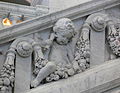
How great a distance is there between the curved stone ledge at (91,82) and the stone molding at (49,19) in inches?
30.8

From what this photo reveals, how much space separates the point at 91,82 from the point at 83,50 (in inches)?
17.9

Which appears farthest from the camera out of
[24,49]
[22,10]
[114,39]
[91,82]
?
[22,10]

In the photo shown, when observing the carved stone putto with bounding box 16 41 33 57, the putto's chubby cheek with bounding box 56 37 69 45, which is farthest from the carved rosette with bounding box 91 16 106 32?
the carved stone putto with bounding box 16 41 33 57

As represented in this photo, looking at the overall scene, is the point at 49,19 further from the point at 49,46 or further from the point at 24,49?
the point at 24,49

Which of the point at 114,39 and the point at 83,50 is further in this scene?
the point at 114,39

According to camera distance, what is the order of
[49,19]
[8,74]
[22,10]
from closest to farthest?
[8,74]
[49,19]
[22,10]

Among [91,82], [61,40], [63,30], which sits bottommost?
[91,82]

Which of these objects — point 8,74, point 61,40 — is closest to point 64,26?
point 61,40

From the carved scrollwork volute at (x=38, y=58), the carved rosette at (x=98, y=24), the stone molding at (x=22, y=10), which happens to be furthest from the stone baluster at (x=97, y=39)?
the stone molding at (x=22, y=10)

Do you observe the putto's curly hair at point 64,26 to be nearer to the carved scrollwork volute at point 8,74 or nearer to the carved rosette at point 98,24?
the carved rosette at point 98,24

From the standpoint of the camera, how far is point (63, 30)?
5586 mm

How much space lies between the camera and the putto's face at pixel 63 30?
559 cm

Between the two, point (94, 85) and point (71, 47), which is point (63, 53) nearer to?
point (71, 47)

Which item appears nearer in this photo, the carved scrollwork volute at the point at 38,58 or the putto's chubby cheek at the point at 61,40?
the carved scrollwork volute at the point at 38,58
